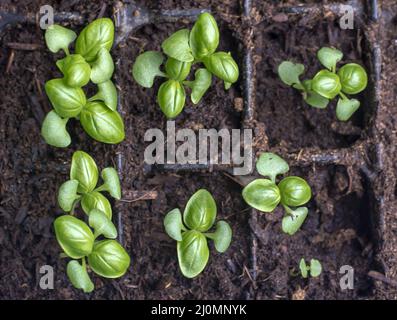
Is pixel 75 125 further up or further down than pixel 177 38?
further down

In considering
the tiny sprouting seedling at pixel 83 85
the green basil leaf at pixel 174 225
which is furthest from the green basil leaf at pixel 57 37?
the green basil leaf at pixel 174 225

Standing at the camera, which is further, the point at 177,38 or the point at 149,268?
the point at 149,268

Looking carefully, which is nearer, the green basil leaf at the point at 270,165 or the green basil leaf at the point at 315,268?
the green basil leaf at the point at 270,165

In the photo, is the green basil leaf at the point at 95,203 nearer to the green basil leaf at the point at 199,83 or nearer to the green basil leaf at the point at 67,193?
the green basil leaf at the point at 67,193

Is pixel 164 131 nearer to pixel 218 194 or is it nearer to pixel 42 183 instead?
pixel 218 194

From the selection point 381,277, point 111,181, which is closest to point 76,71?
point 111,181

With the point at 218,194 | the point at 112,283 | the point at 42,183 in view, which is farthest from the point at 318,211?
the point at 42,183
